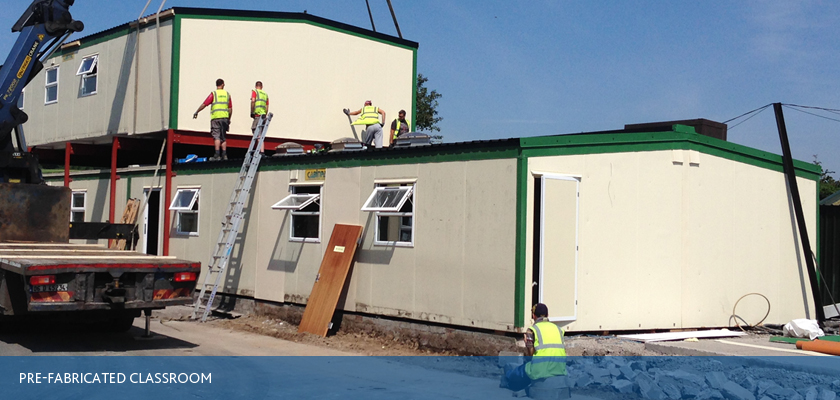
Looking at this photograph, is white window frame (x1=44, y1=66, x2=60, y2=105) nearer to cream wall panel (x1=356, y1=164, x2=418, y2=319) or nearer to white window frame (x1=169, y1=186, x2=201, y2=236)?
white window frame (x1=169, y1=186, x2=201, y2=236)

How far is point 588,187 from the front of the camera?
11.3 m

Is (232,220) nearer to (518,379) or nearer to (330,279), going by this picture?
(330,279)

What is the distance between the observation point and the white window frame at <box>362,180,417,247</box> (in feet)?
40.3

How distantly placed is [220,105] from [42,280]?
310 inches

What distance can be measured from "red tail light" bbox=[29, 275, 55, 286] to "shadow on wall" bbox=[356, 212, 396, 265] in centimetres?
483

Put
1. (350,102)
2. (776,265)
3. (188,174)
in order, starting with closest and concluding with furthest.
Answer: (776,265) → (188,174) → (350,102)

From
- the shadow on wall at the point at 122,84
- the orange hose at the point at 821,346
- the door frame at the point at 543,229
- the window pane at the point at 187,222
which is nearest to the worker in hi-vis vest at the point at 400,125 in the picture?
the window pane at the point at 187,222

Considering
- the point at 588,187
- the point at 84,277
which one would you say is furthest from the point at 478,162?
the point at 84,277

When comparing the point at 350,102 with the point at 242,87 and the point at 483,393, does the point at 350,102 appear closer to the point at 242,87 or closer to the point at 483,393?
the point at 242,87

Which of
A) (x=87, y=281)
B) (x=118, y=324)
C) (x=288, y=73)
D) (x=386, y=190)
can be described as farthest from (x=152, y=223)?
(x=87, y=281)

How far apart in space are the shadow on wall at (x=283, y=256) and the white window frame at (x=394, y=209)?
2.08 m

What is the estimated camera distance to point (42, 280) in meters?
9.88

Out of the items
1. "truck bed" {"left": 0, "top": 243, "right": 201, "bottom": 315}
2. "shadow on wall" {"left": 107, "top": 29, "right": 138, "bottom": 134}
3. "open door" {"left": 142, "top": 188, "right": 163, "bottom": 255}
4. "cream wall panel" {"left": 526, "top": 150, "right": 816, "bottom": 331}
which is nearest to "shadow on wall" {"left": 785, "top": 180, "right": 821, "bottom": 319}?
"cream wall panel" {"left": 526, "top": 150, "right": 816, "bottom": 331}

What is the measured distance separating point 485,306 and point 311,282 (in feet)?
13.5
